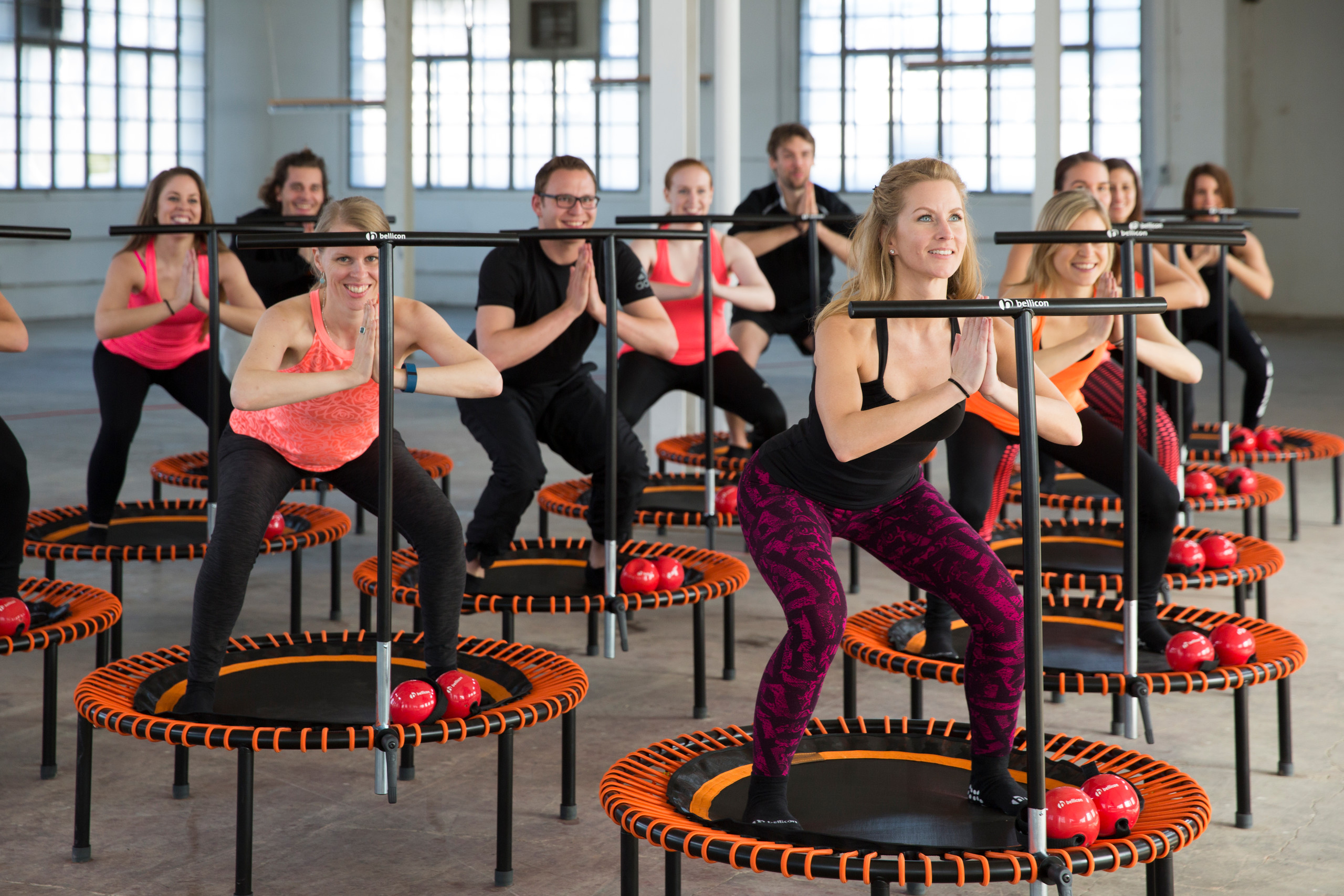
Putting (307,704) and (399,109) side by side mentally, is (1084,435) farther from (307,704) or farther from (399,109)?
(399,109)

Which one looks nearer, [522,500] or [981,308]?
[981,308]

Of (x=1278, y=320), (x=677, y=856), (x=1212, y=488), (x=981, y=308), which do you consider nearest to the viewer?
(x=981, y=308)

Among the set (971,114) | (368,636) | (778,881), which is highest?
(971,114)

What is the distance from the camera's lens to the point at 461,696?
2795mm

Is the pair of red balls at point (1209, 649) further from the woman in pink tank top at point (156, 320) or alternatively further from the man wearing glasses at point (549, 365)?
the woman in pink tank top at point (156, 320)

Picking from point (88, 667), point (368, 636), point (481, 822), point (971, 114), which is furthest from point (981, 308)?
point (971, 114)

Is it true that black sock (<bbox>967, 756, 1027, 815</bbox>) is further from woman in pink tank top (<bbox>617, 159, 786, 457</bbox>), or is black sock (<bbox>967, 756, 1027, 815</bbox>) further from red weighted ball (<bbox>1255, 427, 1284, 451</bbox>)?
red weighted ball (<bbox>1255, 427, 1284, 451</bbox>)

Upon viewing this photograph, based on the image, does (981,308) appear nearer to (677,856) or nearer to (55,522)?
(677,856)

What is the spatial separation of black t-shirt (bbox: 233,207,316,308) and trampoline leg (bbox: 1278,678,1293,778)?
11.5 feet

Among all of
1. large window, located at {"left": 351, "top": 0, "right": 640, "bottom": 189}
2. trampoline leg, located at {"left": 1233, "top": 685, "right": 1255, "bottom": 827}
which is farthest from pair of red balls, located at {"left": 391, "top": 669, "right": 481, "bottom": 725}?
large window, located at {"left": 351, "top": 0, "right": 640, "bottom": 189}

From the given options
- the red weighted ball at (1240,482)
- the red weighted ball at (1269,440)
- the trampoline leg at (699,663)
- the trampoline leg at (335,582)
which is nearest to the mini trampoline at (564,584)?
the trampoline leg at (699,663)

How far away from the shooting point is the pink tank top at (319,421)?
2.90m

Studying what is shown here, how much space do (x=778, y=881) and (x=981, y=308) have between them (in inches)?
49.9

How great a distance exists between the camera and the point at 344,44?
53.1 feet
